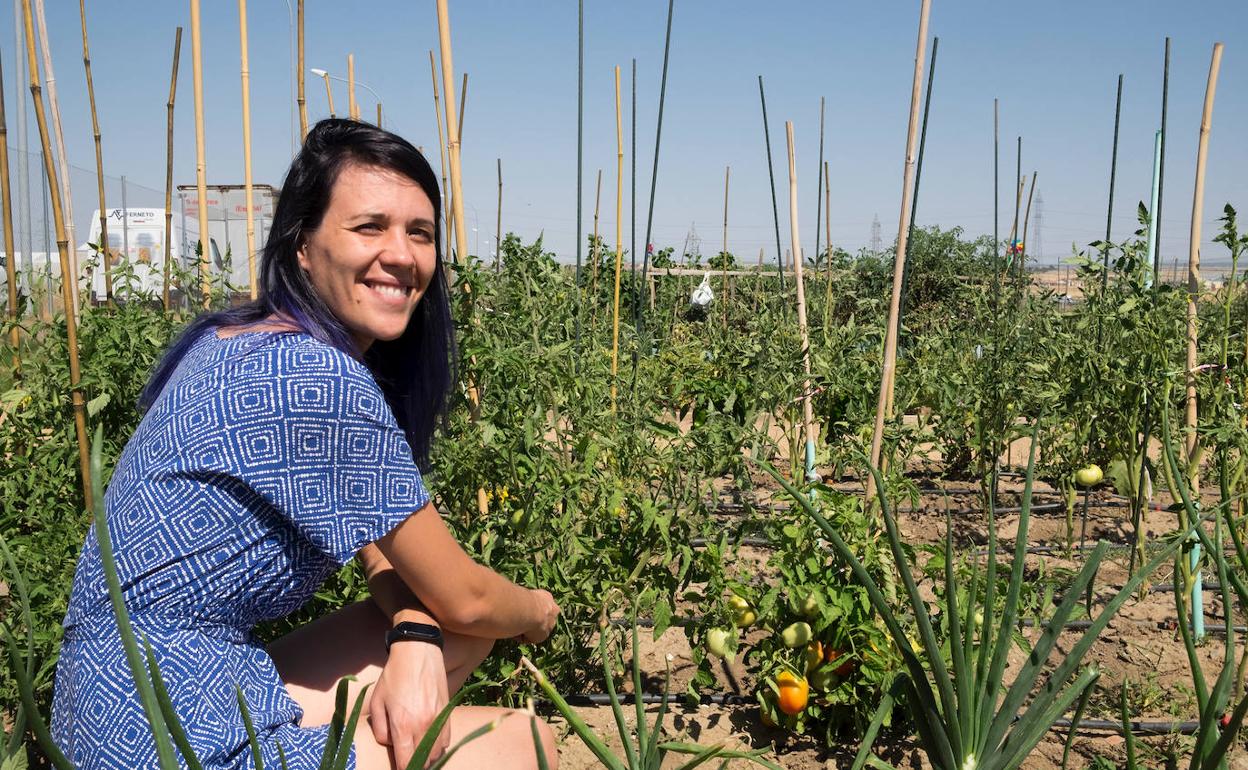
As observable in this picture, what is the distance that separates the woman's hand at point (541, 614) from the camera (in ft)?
5.21

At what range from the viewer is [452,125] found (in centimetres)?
213

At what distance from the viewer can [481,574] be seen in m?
1.42

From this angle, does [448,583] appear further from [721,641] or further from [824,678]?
[824,678]

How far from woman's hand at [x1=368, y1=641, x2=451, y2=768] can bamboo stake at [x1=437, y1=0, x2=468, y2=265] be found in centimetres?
98

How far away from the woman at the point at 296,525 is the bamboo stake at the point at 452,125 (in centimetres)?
59

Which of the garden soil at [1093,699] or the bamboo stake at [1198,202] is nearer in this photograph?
the garden soil at [1093,699]

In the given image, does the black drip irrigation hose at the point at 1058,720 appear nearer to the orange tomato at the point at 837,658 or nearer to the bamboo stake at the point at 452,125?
the orange tomato at the point at 837,658

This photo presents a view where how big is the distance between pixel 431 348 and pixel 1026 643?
1197mm

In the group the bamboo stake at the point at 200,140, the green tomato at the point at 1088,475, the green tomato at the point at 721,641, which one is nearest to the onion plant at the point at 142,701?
the green tomato at the point at 721,641

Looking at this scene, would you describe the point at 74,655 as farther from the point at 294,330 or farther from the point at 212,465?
the point at 294,330

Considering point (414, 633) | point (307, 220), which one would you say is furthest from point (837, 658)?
point (307, 220)

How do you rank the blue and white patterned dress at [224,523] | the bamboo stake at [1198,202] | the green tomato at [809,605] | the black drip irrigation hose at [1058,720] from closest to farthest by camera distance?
the blue and white patterned dress at [224,523] → the green tomato at [809,605] → the black drip irrigation hose at [1058,720] → the bamboo stake at [1198,202]

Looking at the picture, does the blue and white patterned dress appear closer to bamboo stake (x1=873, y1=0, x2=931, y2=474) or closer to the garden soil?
the garden soil

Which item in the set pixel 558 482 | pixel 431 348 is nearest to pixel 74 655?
pixel 431 348
